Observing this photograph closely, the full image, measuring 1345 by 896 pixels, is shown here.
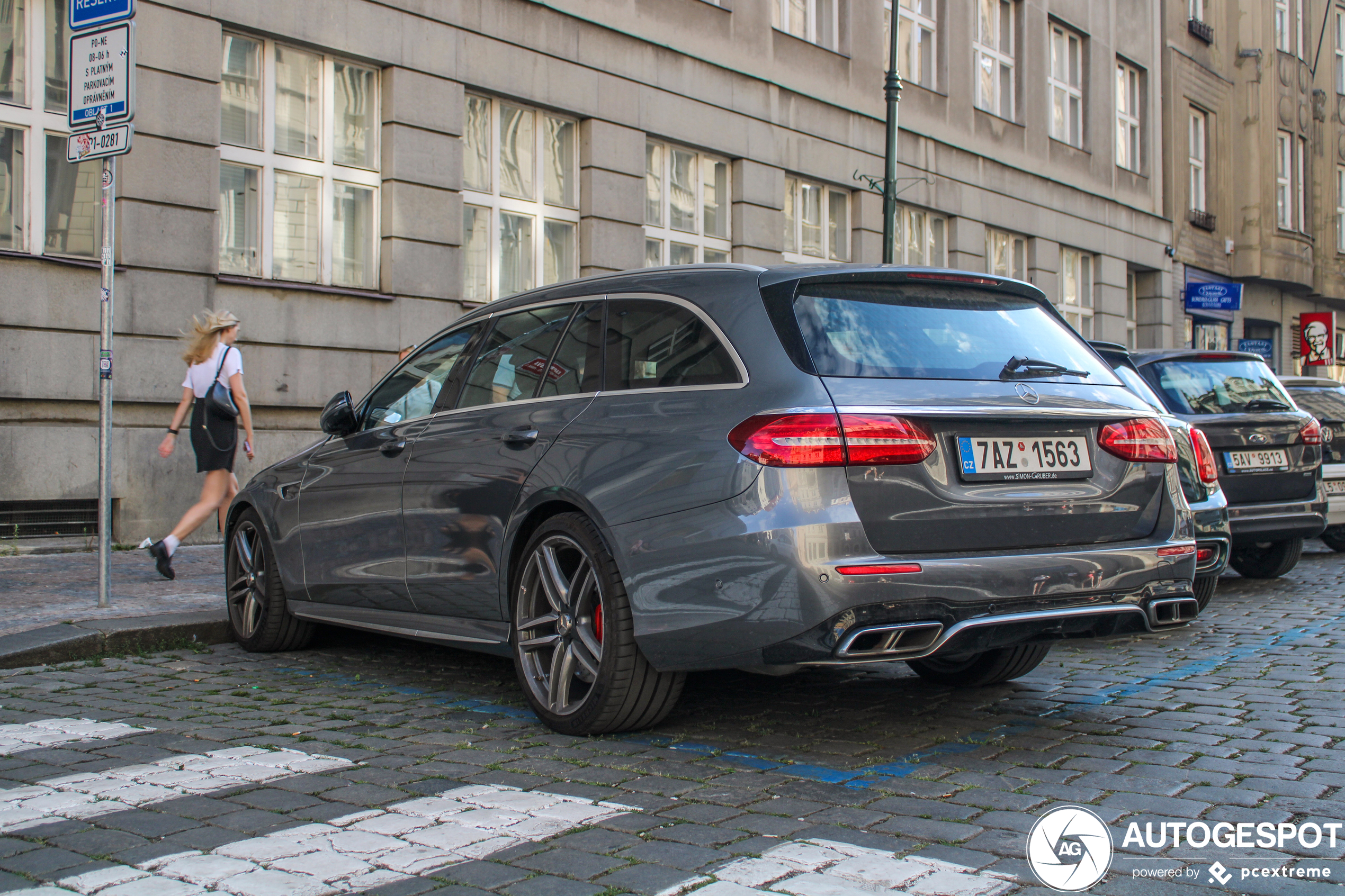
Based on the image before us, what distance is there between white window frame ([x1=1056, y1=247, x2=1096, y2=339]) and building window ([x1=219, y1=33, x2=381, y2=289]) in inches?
682

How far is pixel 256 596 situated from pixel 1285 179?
1399 inches

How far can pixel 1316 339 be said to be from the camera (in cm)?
3350

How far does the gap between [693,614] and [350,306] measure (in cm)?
994

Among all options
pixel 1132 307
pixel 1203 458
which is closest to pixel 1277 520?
pixel 1203 458

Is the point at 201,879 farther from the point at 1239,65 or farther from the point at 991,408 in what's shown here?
the point at 1239,65

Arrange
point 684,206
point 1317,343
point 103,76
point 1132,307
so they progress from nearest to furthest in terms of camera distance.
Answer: point 103,76 < point 684,206 < point 1132,307 < point 1317,343

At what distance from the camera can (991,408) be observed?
441cm

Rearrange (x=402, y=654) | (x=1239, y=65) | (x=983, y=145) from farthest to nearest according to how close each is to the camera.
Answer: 1. (x=1239, y=65)
2. (x=983, y=145)
3. (x=402, y=654)

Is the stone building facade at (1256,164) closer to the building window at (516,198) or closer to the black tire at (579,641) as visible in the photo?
the building window at (516,198)

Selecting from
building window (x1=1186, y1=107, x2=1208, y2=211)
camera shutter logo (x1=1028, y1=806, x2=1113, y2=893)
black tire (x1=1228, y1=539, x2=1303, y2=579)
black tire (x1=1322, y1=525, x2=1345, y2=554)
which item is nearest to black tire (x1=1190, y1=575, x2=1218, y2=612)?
black tire (x1=1228, y1=539, x2=1303, y2=579)

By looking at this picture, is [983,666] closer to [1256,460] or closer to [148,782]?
[148,782]

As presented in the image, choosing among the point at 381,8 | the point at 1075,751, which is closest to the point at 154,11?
the point at 381,8

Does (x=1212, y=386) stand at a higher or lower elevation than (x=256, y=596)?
higher

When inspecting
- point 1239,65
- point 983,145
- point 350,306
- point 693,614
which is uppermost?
point 1239,65
